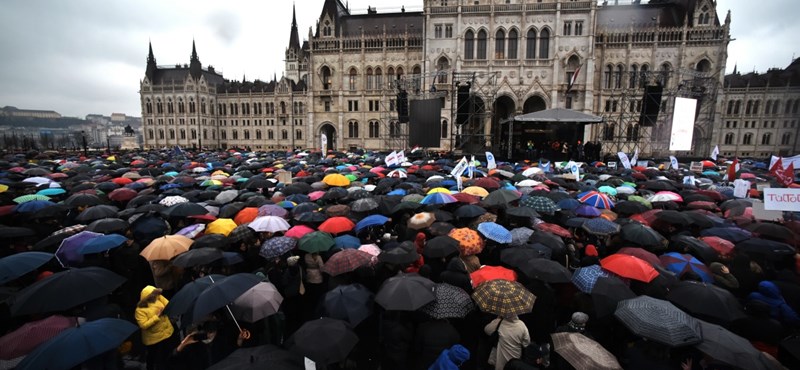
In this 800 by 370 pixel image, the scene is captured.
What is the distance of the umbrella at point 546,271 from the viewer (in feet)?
14.6

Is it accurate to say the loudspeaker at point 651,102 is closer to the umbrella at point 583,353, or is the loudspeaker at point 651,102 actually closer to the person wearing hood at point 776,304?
the person wearing hood at point 776,304

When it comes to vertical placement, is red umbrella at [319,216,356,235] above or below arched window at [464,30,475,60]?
below

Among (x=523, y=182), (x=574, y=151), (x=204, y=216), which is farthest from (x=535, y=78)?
(x=204, y=216)

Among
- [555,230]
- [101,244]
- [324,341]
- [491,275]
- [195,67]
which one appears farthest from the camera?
[195,67]

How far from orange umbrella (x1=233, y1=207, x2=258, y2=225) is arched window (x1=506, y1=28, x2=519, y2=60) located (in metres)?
36.0

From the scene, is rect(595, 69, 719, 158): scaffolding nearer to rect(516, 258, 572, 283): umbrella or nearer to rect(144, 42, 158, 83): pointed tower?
rect(516, 258, 572, 283): umbrella

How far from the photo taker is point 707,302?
3805 millimetres

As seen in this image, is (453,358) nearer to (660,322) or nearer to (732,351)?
(660,322)

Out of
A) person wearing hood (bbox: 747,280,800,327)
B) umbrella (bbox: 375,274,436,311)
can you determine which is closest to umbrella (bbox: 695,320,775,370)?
person wearing hood (bbox: 747,280,800,327)

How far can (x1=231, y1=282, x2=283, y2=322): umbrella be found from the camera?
397cm

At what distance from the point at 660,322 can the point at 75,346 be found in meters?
5.19

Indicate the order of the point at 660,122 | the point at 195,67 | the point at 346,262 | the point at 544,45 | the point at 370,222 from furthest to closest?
the point at 195,67, the point at 660,122, the point at 544,45, the point at 370,222, the point at 346,262

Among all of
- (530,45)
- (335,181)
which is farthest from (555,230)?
(530,45)

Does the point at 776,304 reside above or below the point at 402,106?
below
